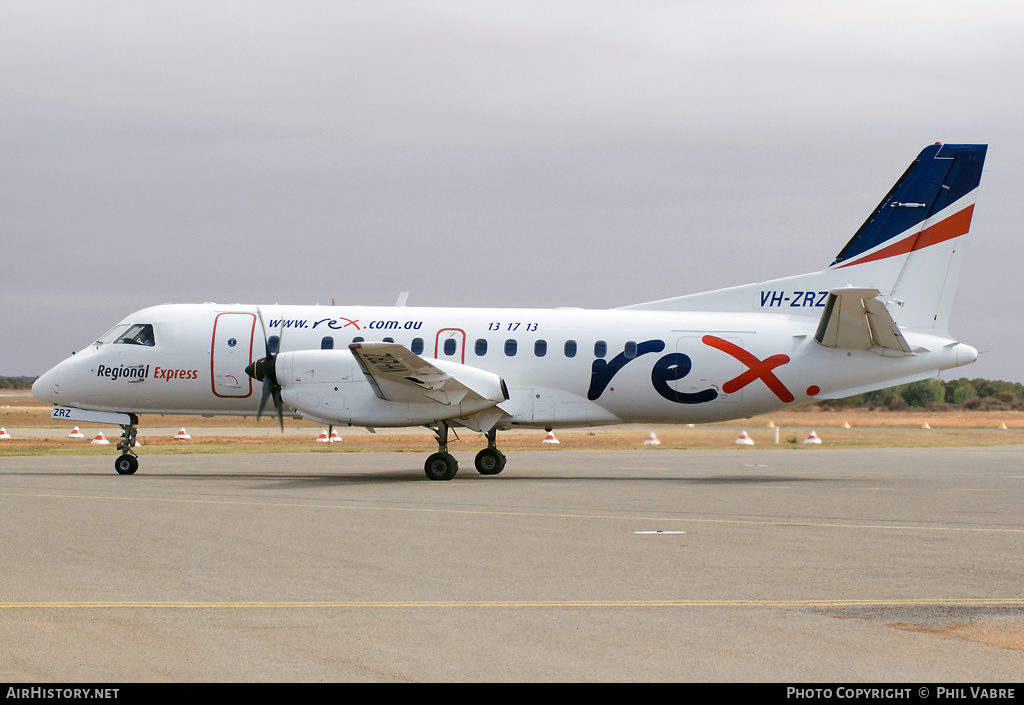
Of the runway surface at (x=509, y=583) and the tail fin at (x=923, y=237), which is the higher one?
the tail fin at (x=923, y=237)

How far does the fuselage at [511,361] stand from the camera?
991 inches

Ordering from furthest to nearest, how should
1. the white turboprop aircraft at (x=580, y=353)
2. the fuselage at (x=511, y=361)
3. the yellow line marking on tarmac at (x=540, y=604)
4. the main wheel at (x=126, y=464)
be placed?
the main wheel at (x=126, y=464)
the fuselage at (x=511, y=361)
the white turboprop aircraft at (x=580, y=353)
the yellow line marking on tarmac at (x=540, y=604)

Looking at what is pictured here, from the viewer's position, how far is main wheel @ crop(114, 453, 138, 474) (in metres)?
26.1

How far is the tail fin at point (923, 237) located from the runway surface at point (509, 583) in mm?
5012

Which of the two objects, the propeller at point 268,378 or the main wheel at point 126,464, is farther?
the main wheel at point 126,464

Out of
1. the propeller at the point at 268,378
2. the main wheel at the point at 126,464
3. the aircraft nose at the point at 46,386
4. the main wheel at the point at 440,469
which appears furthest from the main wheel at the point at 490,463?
the aircraft nose at the point at 46,386

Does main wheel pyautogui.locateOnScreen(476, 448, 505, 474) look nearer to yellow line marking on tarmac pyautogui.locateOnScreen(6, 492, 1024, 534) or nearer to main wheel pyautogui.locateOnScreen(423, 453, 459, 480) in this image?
main wheel pyautogui.locateOnScreen(423, 453, 459, 480)

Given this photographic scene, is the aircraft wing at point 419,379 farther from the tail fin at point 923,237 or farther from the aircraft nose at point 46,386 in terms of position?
the aircraft nose at point 46,386

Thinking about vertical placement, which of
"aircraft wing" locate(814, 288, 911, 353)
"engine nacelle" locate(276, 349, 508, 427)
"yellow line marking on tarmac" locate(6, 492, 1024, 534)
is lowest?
"yellow line marking on tarmac" locate(6, 492, 1024, 534)

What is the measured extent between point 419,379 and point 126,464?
7.66 meters

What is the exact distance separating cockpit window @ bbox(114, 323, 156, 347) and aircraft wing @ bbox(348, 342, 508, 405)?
657 cm

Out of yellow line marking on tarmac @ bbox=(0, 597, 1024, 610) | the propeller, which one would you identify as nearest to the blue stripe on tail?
the propeller

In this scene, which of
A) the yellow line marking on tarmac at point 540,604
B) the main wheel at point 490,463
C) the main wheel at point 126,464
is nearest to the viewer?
the yellow line marking on tarmac at point 540,604

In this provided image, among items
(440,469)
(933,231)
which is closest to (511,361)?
(440,469)
